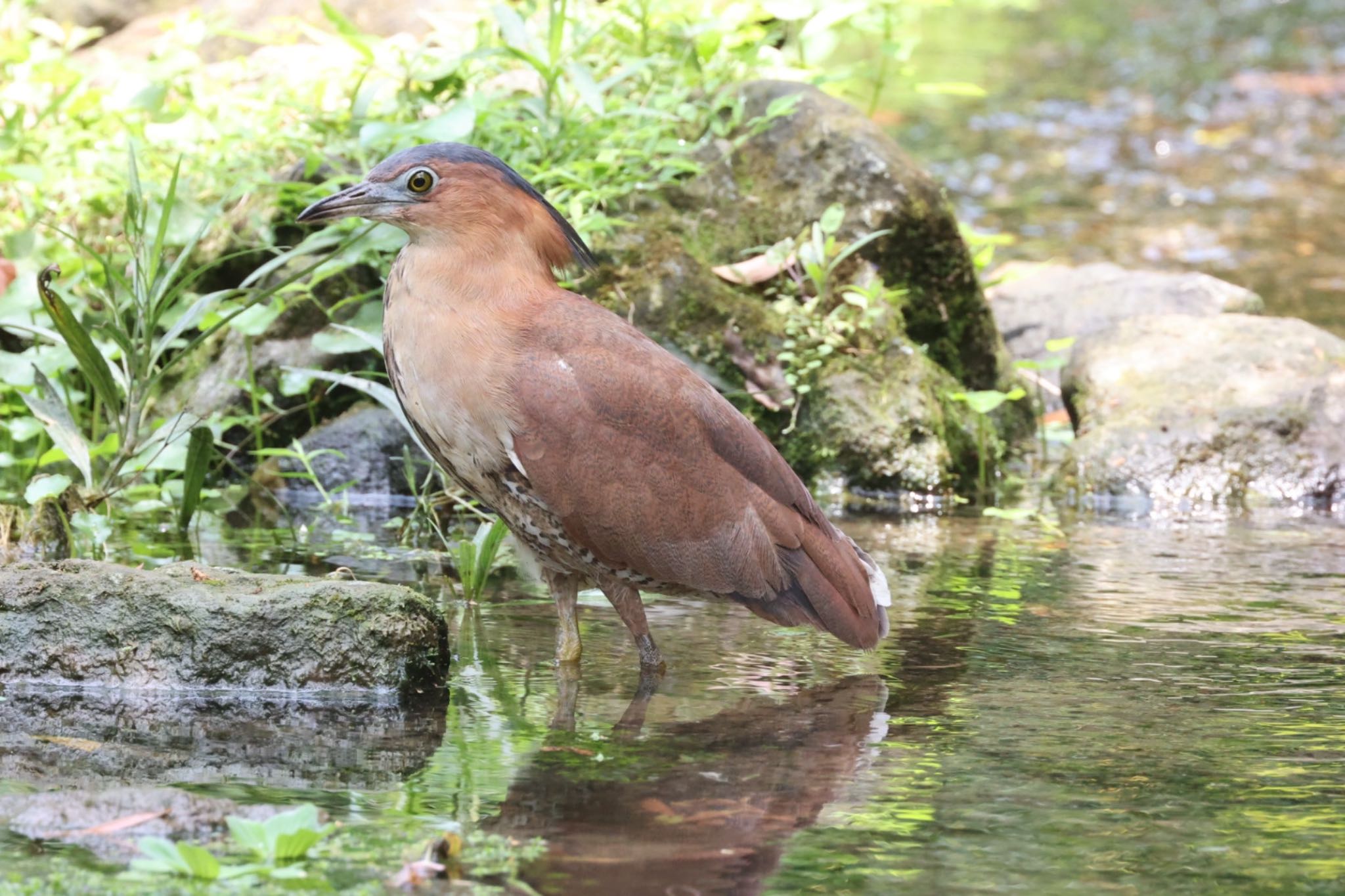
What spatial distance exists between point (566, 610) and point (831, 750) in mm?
1034

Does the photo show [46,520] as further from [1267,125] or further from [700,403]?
[1267,125]

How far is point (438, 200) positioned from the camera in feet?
14.0

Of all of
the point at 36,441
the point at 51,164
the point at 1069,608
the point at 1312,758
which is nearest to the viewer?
the point at 1312,758

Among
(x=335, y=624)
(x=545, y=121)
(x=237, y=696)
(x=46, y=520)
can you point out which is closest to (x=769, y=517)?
(x=335, y=624)

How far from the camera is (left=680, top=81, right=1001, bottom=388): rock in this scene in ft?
23.9

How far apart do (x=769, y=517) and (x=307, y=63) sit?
4416mm

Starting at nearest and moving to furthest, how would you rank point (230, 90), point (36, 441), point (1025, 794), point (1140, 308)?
point (1025, 794)
point (36, 441)
point (230, 90)
point (1140, 308)

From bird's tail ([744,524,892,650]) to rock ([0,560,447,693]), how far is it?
1.06 m

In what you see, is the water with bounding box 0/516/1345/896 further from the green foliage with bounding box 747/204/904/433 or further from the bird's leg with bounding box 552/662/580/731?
the green foliage with bounding box 747/204/904/433

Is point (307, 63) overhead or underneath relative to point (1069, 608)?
overhead

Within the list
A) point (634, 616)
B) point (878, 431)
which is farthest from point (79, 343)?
point (878, 431)

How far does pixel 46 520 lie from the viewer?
→ 5164mm

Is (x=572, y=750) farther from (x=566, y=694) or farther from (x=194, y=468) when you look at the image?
(x=194, y=468)

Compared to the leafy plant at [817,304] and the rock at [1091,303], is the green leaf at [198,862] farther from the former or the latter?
the rock at [1091,303]
